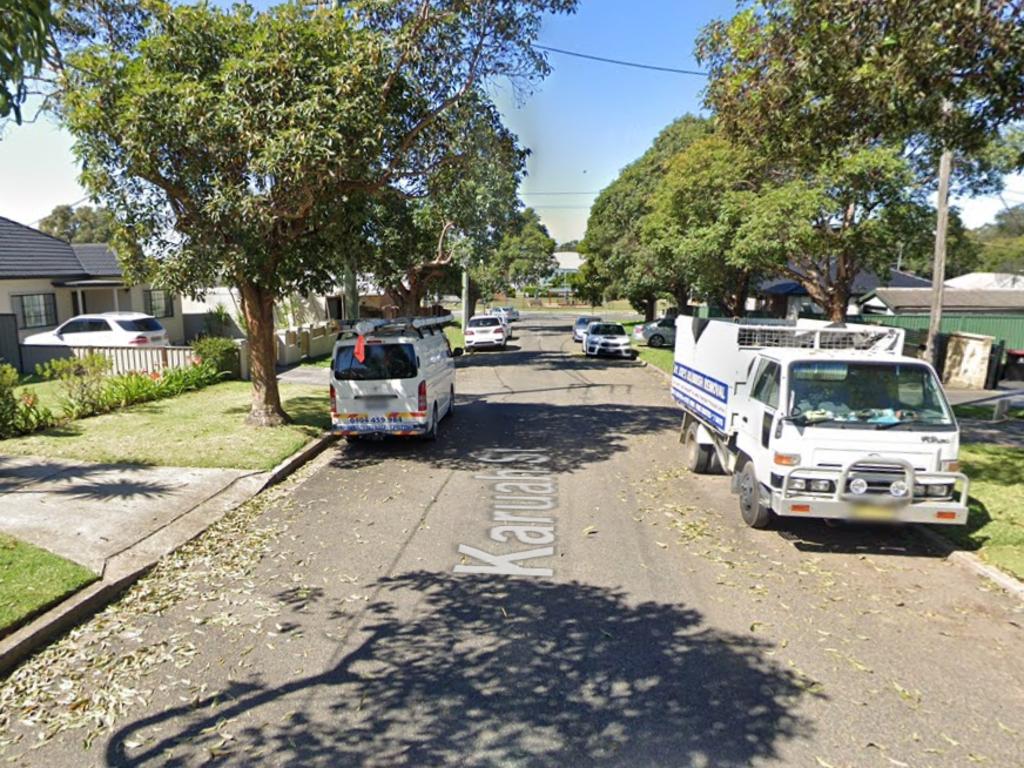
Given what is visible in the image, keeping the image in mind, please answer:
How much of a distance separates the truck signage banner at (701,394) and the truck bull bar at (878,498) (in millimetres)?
2204

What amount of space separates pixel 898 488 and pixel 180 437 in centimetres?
1028

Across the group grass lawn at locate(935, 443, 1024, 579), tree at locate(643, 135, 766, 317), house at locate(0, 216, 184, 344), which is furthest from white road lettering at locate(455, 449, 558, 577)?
house at locate(0, 216, 184, 344)

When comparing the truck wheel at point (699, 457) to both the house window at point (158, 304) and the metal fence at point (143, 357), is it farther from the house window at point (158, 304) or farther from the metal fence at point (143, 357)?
the house window at point (158, 304)

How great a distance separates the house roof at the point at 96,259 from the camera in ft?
80.7

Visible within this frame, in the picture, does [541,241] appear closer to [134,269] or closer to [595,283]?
[595,283]

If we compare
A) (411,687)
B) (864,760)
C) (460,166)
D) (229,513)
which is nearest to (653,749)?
(864,760)

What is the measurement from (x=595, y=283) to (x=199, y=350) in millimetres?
47572

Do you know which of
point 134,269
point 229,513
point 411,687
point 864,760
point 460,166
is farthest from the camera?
point 460,166

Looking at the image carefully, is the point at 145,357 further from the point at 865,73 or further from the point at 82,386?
the point at 865,73

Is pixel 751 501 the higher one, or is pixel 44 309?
pixel 44 309

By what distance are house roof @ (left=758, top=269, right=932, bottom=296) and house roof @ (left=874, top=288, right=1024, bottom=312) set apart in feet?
3.23

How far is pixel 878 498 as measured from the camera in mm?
6344

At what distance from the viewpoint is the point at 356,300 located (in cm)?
1831

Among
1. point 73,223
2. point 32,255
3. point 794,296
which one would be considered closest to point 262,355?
point 32,255
